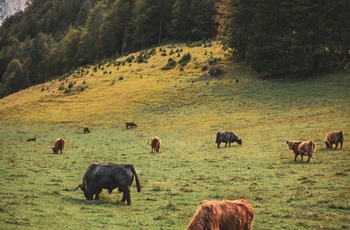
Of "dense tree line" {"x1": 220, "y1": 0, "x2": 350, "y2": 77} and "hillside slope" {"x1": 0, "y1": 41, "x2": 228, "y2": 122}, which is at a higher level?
"dense tree line" {"x1": 220, "y1": 0, "x2": 350, "y2": 77}

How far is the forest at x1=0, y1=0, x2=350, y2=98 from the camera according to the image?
50656mm

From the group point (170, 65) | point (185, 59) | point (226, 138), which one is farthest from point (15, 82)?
point (226, 138)

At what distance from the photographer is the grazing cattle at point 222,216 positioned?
7855 millimetres

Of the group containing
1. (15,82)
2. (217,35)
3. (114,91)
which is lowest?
(114,91)

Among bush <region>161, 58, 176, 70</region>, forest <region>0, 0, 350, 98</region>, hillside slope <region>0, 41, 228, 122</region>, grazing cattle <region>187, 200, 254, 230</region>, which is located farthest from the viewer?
bush <region>161, 58, 176, 70</region>

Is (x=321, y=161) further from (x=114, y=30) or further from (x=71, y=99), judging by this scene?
(x=114, y=30)

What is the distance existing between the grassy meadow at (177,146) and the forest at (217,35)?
10.9 ft

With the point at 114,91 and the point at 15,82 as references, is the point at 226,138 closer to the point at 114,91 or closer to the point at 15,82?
the point at 114,91

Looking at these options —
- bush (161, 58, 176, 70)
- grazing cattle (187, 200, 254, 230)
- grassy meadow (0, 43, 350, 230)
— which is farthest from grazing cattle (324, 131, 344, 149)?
bush (161, 58, 176, 70)

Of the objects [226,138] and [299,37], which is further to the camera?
[299,37]

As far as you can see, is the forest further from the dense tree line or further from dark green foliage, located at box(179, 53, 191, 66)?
dark green foliage, located at box(179, 53, 191, 66)

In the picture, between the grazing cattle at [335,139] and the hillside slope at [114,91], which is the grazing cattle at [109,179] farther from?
the hillside slope at [114,91]

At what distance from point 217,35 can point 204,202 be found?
64.3 m

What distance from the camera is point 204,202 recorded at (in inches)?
330
